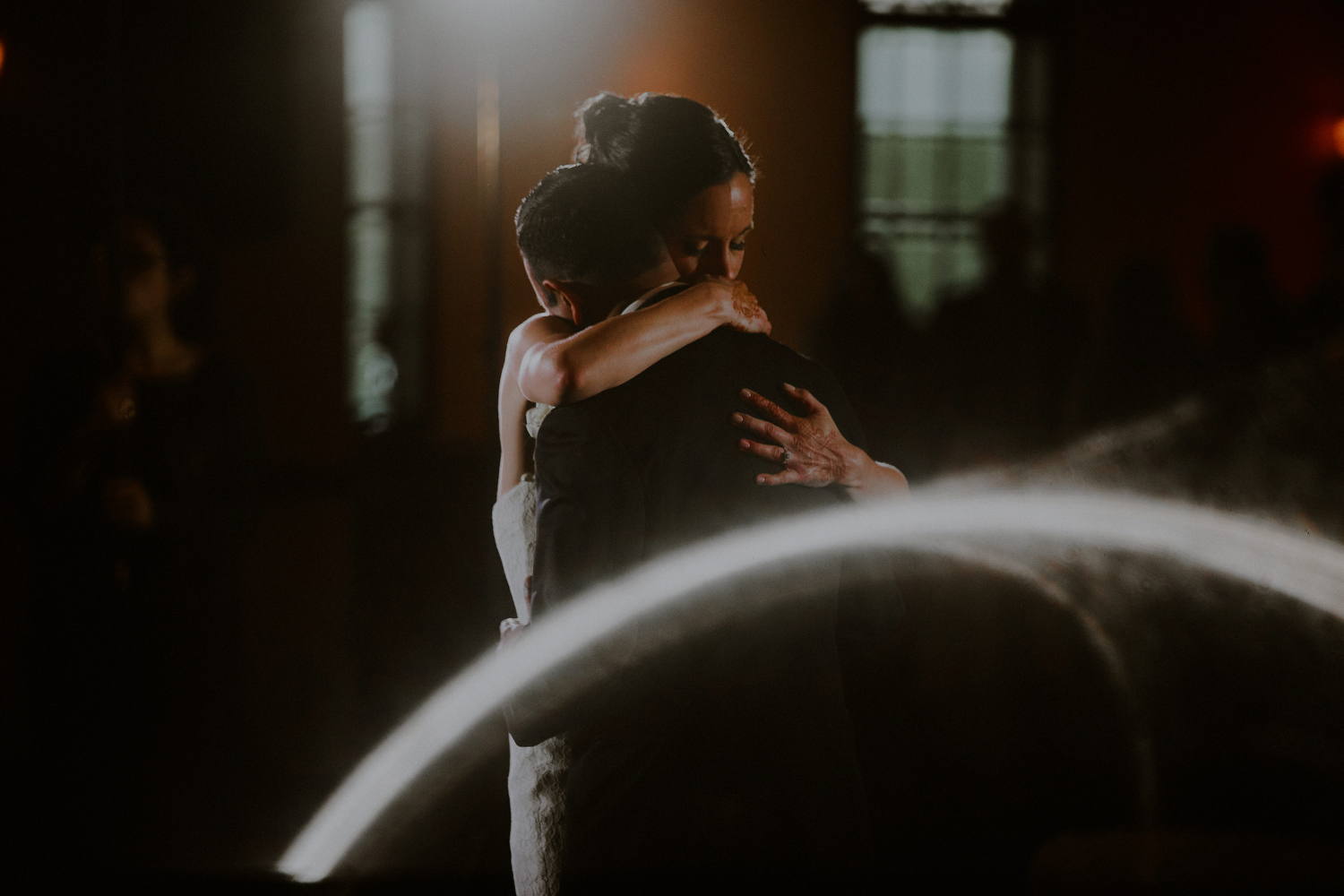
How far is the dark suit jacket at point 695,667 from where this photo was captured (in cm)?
133

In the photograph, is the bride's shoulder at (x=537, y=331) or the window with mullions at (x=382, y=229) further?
the window with mullions at (x=382, y=229)

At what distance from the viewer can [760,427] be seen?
137 centimetres

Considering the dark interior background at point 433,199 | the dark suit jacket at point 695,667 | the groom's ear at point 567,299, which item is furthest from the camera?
the dark interior background at point 433,199

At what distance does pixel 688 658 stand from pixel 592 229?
2.18 ft

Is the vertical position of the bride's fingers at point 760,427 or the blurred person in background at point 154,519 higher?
the bride's fingers at point 760,427

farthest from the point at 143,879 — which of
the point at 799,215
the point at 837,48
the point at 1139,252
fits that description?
the point at 1139,252

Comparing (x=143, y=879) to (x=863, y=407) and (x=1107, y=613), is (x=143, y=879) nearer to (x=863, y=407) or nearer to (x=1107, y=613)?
(x=863, y=407)

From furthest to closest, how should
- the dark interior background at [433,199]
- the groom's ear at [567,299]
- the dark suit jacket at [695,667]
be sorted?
1. the dark interior background at [433,199]
2. the groom's ear at [567,299]
3. the dark suit jacket at [695,667]

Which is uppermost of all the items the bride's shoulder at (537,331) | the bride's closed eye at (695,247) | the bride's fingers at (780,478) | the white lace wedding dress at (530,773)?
the bride's closed eye at (695,247)

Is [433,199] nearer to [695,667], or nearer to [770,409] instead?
[770,409]

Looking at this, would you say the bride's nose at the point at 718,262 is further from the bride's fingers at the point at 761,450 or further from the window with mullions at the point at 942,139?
the window with mullions at the point at 942,139

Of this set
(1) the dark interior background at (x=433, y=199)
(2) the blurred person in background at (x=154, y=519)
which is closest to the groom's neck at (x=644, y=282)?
(1) the dark interior background at (x=433, y=199)

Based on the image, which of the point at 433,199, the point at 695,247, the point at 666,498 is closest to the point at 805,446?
the point at 666,498

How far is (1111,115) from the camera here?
177 centimetres
